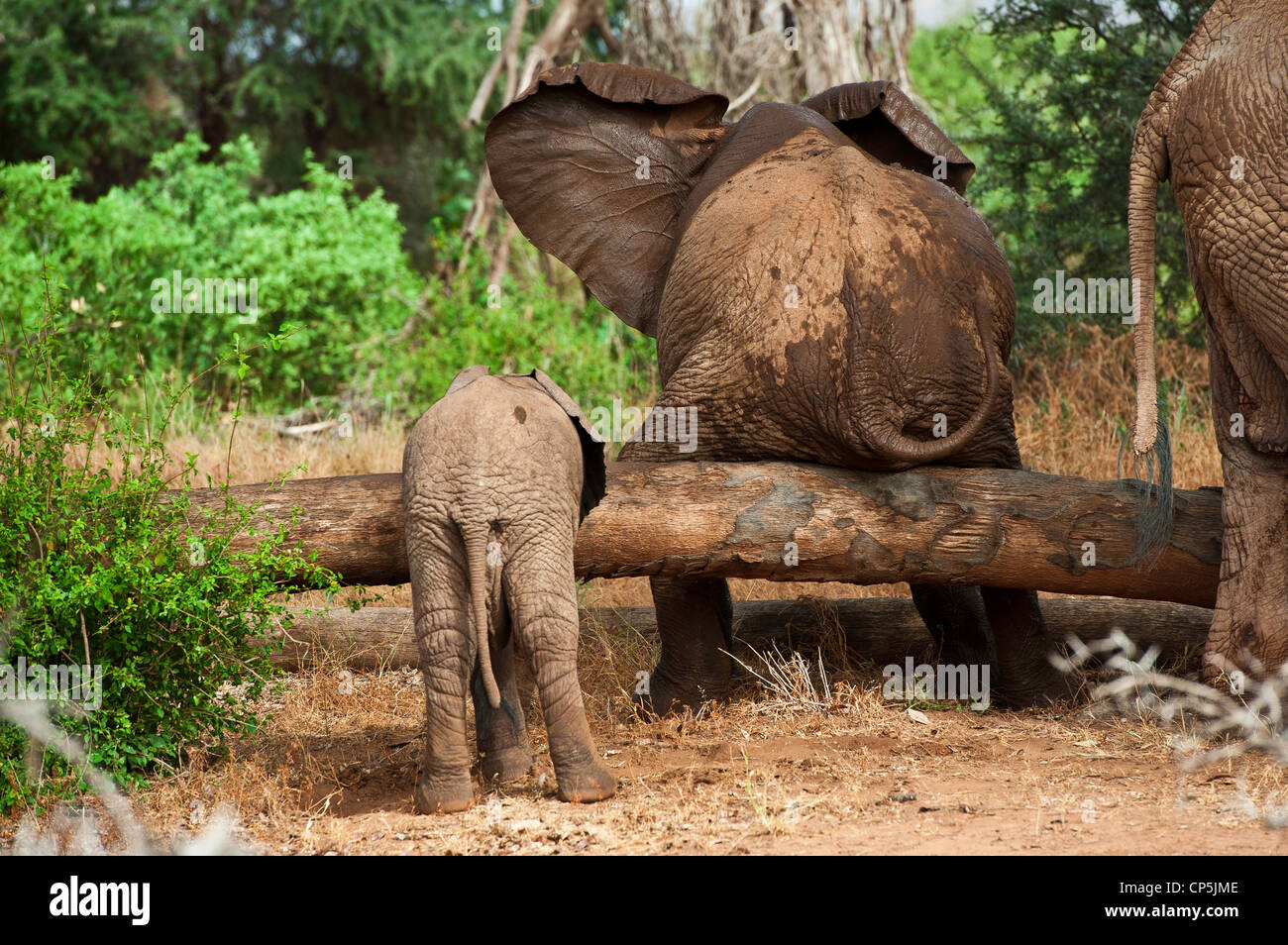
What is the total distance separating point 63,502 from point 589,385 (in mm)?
6172

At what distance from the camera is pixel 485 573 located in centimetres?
401

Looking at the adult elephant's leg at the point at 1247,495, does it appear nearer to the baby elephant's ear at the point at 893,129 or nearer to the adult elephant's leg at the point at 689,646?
the baby elephant's ear at the point at 893,129

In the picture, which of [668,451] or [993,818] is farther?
[668,451]

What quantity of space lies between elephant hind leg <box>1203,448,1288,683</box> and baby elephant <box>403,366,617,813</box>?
2.35 metres

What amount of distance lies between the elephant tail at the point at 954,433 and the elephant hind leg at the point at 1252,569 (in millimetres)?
847

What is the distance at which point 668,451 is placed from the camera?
17.5 ft

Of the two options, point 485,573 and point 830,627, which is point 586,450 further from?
point 830,627

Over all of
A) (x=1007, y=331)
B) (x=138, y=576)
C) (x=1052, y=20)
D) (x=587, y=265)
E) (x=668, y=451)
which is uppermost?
(x=1052, y=20)

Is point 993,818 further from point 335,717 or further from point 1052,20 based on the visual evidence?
point 1052,20

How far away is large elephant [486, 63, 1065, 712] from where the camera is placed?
495cm

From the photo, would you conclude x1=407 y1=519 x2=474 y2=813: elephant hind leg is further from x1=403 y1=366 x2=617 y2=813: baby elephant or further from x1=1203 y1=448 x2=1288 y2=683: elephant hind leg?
x1=1203 y1=448 x2=1288 y2=683: elephant hind leg

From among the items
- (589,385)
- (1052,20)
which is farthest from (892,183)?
(1052,20)

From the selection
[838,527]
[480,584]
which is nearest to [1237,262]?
[838,527]

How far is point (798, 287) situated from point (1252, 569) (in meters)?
1.89
